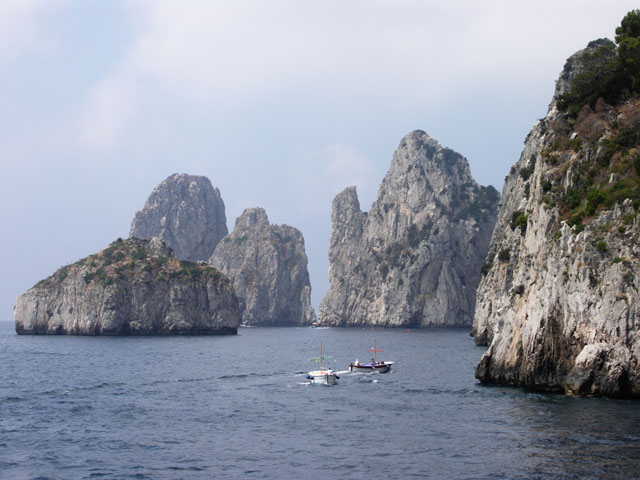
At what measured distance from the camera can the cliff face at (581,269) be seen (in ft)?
146

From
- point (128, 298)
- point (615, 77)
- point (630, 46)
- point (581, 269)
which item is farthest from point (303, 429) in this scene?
point (128, 298)

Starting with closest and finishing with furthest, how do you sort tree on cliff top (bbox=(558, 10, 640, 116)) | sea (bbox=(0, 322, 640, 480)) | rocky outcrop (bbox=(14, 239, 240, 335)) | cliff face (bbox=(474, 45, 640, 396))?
sea (bbox=(0, 322, 640, 480)) < cliff face (bbox=(474, 45, 640, 396)) < tree on cliff top (bbox=(558, 10, 640, 116)) < rocky outcrop (bbox=(14, 239, 240, 335))

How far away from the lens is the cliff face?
44438 millimetres

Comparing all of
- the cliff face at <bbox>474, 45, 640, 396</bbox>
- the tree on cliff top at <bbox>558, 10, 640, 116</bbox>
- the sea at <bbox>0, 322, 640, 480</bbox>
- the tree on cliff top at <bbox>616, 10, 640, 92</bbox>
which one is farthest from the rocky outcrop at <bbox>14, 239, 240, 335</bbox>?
the tree on cliff top at <bbox>616, 10, 640, 92</bbox>

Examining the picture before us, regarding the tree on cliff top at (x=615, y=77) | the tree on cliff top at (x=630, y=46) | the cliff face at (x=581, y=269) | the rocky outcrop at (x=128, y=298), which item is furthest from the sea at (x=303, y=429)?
the rocky outcrop at (x=128, y=298)

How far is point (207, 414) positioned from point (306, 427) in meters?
8.99

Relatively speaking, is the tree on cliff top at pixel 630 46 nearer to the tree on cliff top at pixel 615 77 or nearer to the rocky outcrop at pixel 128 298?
the tree on cliff top at pixel 615 77

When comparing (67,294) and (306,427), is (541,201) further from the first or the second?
(67,294)

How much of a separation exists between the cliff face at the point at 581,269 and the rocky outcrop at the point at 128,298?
118 meters

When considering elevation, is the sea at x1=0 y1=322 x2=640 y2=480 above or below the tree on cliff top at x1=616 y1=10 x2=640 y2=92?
below

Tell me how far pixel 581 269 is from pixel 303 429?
23244 millimetres

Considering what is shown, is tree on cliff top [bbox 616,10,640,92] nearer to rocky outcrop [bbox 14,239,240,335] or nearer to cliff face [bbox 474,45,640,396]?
cliff face [bbox 474,45,640,396]

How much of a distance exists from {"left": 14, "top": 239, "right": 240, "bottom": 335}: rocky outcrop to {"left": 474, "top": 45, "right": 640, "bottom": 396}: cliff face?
11811 centimetres

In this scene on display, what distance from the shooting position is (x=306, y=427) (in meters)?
42.8
